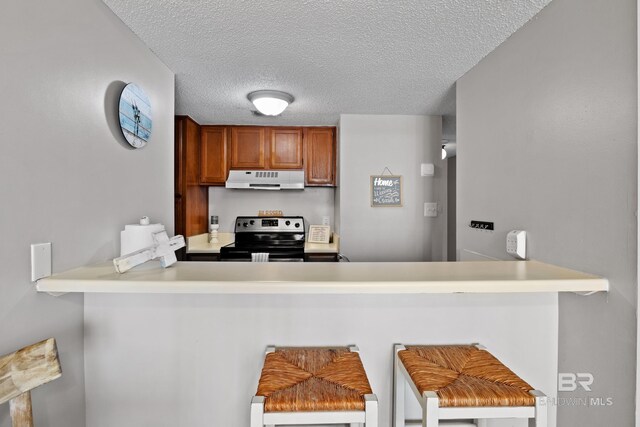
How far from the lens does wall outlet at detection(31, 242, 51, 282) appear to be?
1014 mm

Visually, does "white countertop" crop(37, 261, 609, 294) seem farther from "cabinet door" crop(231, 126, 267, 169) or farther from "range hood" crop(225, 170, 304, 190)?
"cabinet door" crop(231, 126, 267, 169)

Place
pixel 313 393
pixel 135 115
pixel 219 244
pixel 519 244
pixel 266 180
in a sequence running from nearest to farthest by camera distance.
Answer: pixel 313 393
pixel 519 244
pixel 135 115
pixel 266 180
pixel 219 244

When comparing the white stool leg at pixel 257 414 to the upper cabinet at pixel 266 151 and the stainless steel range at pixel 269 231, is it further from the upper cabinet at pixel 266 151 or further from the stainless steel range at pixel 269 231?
the upper cabinet at pixel 266 151

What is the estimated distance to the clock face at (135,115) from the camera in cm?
147

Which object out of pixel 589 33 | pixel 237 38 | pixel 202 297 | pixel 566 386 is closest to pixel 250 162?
pixel 237 38

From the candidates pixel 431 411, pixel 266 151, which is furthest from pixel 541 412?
pixel 266 151

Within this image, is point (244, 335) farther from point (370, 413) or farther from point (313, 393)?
point (370, 413)

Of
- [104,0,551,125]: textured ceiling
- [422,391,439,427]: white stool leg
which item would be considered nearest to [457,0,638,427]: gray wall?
[104,0,551,125]: textured ceiling

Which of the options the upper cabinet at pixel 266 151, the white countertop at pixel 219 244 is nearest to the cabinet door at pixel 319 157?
the upper cabinet at pixel 266 151

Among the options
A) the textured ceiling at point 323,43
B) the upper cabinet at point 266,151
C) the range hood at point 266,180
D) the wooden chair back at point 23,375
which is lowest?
the wooden chair back at point 23,375

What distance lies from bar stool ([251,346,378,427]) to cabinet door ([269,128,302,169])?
2.46 metres

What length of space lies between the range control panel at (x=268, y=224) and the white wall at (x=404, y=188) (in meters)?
0.69

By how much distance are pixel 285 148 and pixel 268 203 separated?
0.72 metres

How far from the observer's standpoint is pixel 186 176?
9.93ft
